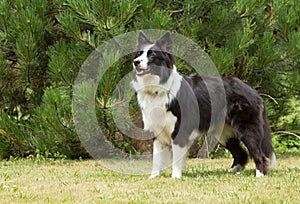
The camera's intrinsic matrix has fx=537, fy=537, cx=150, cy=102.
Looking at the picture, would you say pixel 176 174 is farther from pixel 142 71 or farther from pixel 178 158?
pixel 142 71

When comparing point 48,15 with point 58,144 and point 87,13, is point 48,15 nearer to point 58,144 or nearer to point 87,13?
point 87,13

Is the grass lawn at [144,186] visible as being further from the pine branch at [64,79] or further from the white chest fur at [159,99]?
the pine branch at [64,79]

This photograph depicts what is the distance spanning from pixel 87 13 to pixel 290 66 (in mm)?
3867

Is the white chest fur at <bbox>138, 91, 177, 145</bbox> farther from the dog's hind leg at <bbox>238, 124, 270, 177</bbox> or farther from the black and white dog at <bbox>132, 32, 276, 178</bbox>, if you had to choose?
the dog's hind leg at <bbox>238, 124, 270, 177</bbox>

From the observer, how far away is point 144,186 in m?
5.69

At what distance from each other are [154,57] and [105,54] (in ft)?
5.48

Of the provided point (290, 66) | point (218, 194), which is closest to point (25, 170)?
point (218, 194)

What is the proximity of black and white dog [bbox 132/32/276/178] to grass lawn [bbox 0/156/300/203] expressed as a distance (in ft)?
1.01

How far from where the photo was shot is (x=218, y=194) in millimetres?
5102

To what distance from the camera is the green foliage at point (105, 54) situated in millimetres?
7930

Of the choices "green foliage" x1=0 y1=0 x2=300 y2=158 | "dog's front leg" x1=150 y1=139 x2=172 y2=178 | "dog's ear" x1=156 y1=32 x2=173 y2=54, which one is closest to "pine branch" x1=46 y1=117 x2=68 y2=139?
"green foliage" x1=0 y1=0 x2=300 y2=158

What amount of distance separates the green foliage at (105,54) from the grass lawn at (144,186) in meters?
1.01

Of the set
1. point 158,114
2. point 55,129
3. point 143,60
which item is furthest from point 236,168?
point 55,129

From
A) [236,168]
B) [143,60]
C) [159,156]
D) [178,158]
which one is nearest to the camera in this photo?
[143,60]
